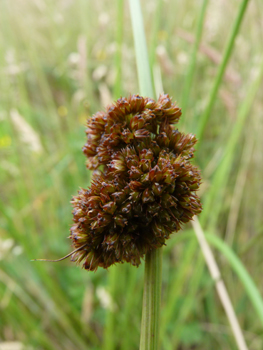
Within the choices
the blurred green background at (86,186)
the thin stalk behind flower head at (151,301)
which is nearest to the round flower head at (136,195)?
the thin stalk behind flower head at (151,301)

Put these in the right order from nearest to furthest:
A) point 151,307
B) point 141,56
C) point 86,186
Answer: point 151,307 < point 141,56 < point 86,186

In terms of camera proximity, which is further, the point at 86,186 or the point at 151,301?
the point at 86,186

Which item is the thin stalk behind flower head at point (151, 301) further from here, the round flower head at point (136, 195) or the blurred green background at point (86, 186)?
the blurred green background at point (86, 186)

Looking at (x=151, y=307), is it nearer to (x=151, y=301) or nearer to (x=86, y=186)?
(x=151, y=301)

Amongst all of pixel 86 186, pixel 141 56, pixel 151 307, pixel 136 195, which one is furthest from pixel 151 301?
pixel 86 186

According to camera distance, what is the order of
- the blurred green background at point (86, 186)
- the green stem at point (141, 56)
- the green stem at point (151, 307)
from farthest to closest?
1. the blurred green background at point (86, 186)
2. the green stem at point (141, 56)
3. the green stem at point (151, 307)

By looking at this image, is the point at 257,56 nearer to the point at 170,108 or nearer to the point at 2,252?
the point at 170,108
